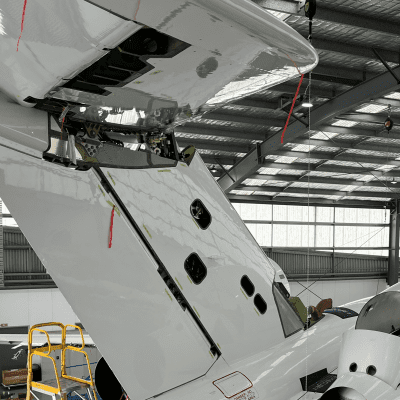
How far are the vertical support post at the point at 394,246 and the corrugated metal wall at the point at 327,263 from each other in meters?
0.73

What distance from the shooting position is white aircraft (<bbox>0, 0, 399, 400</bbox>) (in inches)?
64.9

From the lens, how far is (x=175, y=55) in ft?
6.23

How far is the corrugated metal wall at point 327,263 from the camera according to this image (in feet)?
99.5

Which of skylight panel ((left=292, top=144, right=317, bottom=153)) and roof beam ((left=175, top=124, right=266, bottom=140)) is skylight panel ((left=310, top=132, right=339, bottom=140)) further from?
roof beam ((left=175, top=124, right=266, bottom=140))

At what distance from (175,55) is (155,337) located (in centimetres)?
190

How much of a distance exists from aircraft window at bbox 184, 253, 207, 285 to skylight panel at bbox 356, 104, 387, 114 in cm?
1743

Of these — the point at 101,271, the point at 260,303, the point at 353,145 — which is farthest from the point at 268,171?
the point at 101,271

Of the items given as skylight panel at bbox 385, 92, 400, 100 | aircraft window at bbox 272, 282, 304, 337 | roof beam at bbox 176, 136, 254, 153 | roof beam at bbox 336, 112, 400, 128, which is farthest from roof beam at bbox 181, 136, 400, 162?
aircraft window at bbox 272, 282, 304, 337

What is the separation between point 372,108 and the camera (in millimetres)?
19375

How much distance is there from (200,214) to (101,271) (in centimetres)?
105

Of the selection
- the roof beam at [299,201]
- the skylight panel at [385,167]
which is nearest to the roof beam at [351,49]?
the skylight panel at [385,167]

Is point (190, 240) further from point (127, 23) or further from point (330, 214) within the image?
point (330, 214)

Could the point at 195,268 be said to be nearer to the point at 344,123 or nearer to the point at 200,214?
the point at 200,214

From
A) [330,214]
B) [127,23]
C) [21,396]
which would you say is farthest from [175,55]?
[330,214]
